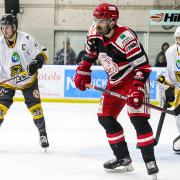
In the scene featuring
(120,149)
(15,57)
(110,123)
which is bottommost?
(120,149)

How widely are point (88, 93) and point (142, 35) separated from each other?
3906 mm

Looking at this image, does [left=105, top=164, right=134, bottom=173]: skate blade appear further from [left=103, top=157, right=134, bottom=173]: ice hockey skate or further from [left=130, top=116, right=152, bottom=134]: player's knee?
[left=130, top=116, right=152, bottom=134]: player's knee

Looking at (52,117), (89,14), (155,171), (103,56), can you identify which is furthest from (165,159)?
(89,14)

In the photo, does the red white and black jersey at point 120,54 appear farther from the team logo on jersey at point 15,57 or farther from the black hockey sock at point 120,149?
the team logo on jersey at point 15,57

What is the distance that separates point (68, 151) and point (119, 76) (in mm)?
991

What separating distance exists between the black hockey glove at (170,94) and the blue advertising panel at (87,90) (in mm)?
3076

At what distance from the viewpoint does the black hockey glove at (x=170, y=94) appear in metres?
3.34

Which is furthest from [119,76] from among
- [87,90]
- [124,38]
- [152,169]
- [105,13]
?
[87,90]

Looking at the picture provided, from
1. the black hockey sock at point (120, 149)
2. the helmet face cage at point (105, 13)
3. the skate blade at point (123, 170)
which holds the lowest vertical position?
the skate blade at point (123, 170)

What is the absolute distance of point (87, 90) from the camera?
6465 millimetres

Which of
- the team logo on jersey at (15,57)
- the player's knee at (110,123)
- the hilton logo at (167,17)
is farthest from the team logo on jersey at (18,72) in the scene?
the hilton logo at (167,17)

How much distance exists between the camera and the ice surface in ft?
9.20

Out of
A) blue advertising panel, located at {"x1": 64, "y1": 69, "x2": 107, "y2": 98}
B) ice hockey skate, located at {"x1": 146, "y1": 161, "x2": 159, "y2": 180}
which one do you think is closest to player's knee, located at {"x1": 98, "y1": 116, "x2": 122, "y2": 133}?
ice hockey skate, located at {"x1": 146, "y1": 161, "x2": 159, "y2": 180}

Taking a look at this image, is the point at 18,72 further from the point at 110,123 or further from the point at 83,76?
the point at 110,123
